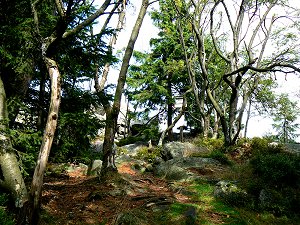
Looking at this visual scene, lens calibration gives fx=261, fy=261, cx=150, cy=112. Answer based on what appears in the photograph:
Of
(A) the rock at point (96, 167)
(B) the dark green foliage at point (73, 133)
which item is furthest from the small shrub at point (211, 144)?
(B) the dark green foliage at point (73, 133)

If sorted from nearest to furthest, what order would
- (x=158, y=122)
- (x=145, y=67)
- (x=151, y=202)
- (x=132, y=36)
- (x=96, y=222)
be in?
(x=96, y=222) < (x=151, y=202) < (x=132, y=36) < (x=145, y=67) < (x=158, y=122)

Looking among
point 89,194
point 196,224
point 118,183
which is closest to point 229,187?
point 196,224

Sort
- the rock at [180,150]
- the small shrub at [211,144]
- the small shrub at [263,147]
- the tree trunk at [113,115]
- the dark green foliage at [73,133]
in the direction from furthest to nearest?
the small shrub at [211,144] → the rock at [180,150] → the small shrub at [263,147] → the tree trunk at [113,115] → the dark green foliage at [73,133]

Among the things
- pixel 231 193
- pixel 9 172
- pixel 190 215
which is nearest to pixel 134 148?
pixel 231 193

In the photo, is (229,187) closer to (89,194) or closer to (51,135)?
(89,194)

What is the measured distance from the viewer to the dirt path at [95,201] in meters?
5.18

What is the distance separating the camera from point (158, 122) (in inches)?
904

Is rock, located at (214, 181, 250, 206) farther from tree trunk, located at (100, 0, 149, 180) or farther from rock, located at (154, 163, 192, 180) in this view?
tree trunk, located at (100, 0, 149, 180)

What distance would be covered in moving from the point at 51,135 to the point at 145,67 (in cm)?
1715

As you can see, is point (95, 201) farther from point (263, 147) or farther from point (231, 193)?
point (263, 147)

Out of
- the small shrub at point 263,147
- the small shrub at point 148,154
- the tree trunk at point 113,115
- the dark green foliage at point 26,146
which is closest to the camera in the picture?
the dark green foliage at point 26,146

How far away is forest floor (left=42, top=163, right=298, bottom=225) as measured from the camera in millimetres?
5195

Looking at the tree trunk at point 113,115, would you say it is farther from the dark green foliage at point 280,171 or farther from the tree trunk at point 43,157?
the dark green foliage at point 280,171

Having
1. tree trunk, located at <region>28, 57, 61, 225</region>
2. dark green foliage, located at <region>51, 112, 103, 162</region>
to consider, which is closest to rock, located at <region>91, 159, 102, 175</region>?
dark green foliage, located at <region>51, 112, 103, 162</region>
